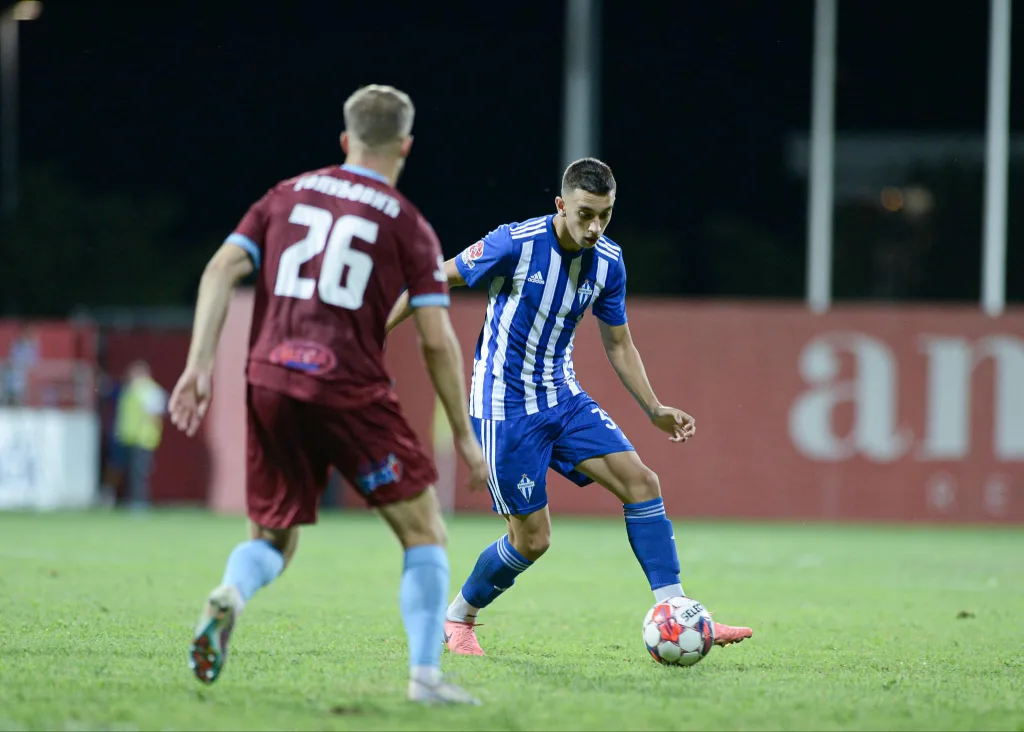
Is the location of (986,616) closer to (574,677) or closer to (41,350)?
(574,677)

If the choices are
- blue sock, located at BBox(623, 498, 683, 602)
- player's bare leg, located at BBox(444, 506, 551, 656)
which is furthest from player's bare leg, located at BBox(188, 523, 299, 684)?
blue sock, located at BBox(623, 498, 683, 602)

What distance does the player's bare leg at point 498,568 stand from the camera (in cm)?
739

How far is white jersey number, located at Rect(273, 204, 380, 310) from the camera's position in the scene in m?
5.42

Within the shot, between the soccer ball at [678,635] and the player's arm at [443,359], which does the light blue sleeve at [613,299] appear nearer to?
the soccer ball at [678,635]

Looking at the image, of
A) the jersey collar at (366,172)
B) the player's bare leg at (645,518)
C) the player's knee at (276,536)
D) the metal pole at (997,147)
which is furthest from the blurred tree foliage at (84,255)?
the jersey collar at (366,172)

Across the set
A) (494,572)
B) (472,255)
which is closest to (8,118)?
(472,255)

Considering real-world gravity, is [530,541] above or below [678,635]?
above

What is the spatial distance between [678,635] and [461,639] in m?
1.11

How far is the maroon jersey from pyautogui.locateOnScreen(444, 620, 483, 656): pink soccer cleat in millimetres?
2158

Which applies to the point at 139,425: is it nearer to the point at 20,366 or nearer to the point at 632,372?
the point at 20,366

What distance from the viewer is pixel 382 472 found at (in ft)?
17.9

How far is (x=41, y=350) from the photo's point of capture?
75.0ft

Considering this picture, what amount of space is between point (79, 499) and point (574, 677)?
1655 cm

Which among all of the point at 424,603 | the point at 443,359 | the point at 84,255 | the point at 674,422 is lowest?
the point at 424,603
